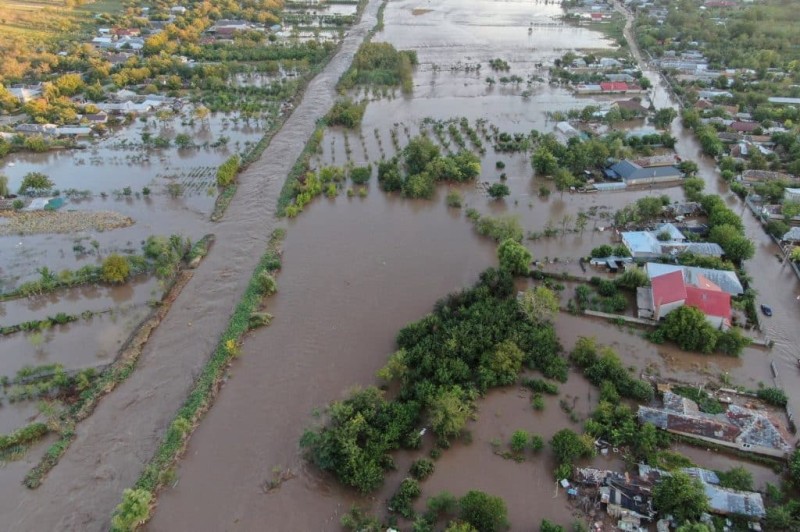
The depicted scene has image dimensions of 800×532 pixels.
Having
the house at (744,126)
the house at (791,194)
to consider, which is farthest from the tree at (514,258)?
the house at (744,126)

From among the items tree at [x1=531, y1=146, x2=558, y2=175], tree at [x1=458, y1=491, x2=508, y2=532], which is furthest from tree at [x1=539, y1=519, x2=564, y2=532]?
tree at [x1=531, y1=146, x2=558, y2=175]

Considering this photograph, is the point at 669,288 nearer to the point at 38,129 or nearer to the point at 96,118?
the point at 96,118

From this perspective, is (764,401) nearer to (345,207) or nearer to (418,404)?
(418,404)

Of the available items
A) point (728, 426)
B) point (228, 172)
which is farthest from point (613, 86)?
point (728, 426)

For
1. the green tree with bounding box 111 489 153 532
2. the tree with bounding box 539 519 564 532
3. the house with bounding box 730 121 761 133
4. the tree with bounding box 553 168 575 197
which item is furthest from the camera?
the house with bounding box 730 121 761 133

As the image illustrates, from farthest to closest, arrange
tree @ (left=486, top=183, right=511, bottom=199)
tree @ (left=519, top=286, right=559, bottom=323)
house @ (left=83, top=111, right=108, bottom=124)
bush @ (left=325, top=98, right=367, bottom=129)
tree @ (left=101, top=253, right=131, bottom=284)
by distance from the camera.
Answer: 1. house @ (left=83, top=111, right=108, bottom=124)
2. bush @ (left=325, top=98, right=367, bottom=129)
3. tree @ (left=486, top=183, right=511, bottom=199)
4. tree @ (left=101, top=253, right=131, bottom=284)
5. tree @ (left=519, top=286, right=559, bottom=323)

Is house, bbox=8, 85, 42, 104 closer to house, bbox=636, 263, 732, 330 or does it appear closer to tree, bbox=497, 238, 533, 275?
tree, bbox=497, 238, 533, 275

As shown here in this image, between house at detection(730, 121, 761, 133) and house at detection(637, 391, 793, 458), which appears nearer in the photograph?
house at detection(637, 391, 793, 458)
